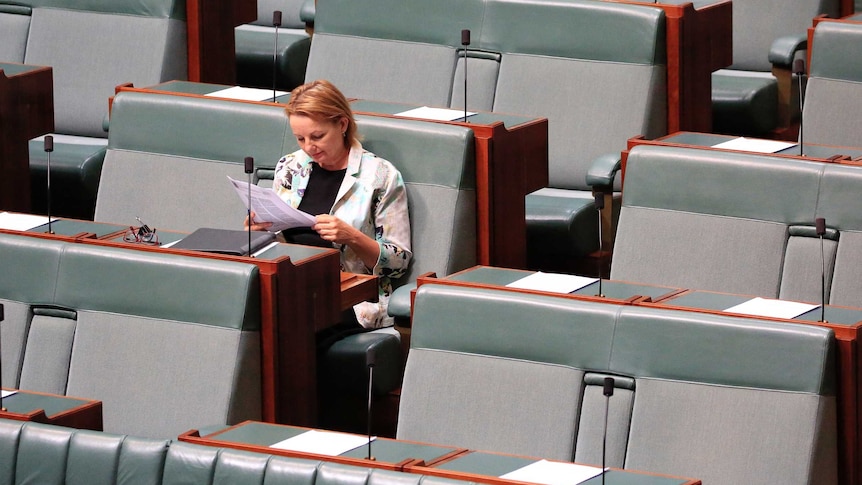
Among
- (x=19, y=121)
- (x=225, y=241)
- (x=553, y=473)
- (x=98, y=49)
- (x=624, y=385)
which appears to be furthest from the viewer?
(x=98, y=49)

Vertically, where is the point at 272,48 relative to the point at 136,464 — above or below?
above

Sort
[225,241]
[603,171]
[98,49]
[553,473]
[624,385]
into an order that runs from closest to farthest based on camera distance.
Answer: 1. [553,473]
2. [624,385]
3. [225,241]
4. [603,171]
5. [98,49]

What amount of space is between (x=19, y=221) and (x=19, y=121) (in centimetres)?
19

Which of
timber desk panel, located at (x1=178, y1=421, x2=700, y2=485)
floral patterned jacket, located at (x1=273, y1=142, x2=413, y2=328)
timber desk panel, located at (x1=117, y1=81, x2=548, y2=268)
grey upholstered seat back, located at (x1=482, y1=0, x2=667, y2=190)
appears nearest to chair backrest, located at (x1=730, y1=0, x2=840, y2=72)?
grey upholstered seat back, located at (x1=482, y1=0, x2=667, y2=190)

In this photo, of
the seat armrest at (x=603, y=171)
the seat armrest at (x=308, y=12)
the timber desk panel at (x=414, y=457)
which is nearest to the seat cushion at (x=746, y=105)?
the seat armrest at (x=603, y=171)

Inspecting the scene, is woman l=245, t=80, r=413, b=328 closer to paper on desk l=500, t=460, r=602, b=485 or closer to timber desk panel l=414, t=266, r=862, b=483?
timber desk panel l=414, t=266, r=862, b=483

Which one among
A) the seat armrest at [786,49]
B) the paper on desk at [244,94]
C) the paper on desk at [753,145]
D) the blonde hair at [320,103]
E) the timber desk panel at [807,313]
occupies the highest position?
the seat armrest at [786,49]

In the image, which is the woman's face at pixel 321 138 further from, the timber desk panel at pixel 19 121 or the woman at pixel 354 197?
the timber desk panel at pixel 19 121

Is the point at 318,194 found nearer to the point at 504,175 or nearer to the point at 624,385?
the point at 504,175

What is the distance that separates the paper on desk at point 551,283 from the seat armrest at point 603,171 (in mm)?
167

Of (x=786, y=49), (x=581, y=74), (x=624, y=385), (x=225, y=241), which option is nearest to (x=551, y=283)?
(x=624, y=385)

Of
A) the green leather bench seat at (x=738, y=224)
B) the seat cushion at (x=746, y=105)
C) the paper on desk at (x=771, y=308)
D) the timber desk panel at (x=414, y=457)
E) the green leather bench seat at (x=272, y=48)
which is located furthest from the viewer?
the green leather bench seat at (x=272, y=48)

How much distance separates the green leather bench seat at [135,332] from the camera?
0.89 m

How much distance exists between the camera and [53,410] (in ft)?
2.58
